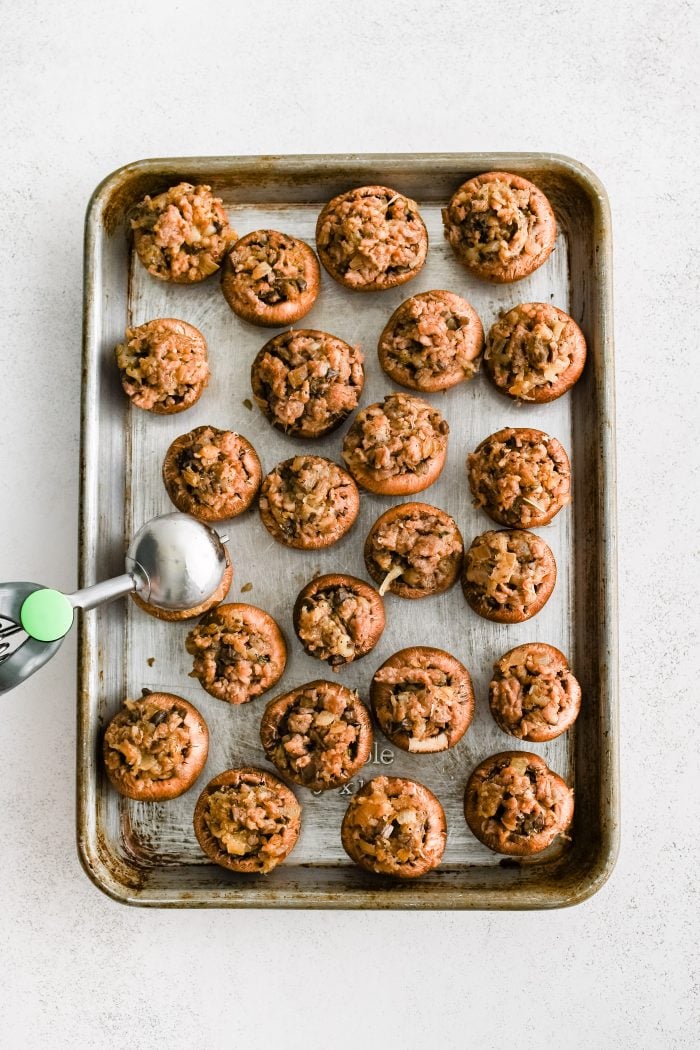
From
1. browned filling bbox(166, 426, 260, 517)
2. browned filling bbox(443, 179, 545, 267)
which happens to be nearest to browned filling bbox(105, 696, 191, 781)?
browned filling bbox(166, 426, 260, 517)

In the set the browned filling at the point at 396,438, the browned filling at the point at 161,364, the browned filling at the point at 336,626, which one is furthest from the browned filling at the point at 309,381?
the browned filling at the point at 336,626

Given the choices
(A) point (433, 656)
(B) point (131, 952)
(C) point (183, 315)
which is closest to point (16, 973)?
(B) point (131, 952)

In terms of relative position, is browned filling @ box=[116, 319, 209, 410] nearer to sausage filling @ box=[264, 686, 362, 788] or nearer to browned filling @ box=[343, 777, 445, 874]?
sausage filling @ box=[264, 686, 362, 788]

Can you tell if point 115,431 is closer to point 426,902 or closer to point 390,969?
point 426,902

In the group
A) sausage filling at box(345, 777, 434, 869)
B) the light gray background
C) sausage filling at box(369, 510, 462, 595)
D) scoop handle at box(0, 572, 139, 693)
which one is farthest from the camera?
the light gray background

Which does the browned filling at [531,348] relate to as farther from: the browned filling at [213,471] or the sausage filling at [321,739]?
the sausage filling at [321,739]

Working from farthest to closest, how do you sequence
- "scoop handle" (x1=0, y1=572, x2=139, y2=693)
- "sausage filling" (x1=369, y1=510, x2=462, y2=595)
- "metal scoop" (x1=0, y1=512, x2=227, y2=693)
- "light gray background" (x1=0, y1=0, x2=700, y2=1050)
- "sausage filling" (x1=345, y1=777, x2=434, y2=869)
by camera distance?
1. "light gray background" (x1=0, y1=0, x2=700, y2=1050)
2. "sausage filling" (x1=369, y1=510, x2=462, y2=595)
3. "sausage filling" (x1=345, y1=777, x2=434, y2=869)
4. "metal scoop" (x1=0, y1=512, x2=227, y2=693)
5. "scoop handle" (x1=0, y1=572, x2=139, y2=693)
